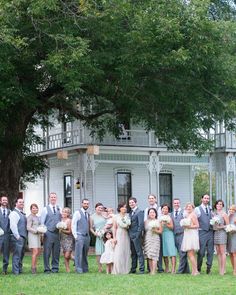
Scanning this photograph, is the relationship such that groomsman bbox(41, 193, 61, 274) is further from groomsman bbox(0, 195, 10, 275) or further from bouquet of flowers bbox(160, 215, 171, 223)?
bouquet of flowers bbox(160, 215, 171, 223)

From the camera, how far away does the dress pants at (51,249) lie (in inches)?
739

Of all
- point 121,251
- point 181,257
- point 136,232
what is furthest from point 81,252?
point 181,257

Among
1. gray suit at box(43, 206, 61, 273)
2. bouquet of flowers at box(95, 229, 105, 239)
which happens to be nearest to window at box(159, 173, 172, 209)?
bouquet of flowers at box(95, 229, 105, 239)

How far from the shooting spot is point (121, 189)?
122 ft

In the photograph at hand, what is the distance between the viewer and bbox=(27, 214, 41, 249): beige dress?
18734mm

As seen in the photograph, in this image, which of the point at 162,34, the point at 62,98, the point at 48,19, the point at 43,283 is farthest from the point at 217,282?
the point at 62,98

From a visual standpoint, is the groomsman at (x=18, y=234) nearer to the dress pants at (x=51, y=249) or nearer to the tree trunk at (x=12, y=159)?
the dress pants at (x=51, y=249)

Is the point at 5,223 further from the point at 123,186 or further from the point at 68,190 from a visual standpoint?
the point at 68,190

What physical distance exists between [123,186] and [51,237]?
18.5 meters

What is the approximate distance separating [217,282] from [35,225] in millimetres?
5198

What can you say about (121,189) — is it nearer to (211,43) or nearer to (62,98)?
(62,98)

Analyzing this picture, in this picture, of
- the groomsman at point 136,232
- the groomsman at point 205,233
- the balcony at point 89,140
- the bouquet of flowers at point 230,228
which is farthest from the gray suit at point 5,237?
the balcony at point 89,140

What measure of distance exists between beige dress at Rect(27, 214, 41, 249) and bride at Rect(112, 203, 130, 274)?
1.94m

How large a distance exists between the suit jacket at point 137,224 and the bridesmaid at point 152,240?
16 cm
